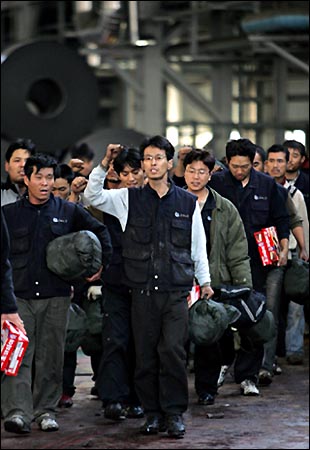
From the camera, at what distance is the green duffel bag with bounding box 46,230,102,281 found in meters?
7.41

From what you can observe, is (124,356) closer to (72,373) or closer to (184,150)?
(72,373)

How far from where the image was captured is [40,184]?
7.53 m

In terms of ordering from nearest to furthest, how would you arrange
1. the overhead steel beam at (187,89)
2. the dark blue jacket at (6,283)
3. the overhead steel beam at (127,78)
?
the dark blue jacket at (6,283) → the overhead steel beam at (127,78) → the overhead steel beam at (187,89)

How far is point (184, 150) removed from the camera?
31.3 ft

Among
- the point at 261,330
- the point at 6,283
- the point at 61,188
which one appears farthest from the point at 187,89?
the point at 6,283

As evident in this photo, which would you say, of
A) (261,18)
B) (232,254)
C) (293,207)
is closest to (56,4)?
(261,18)

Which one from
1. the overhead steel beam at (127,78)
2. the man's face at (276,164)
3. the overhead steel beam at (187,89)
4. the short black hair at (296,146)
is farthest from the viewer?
the overhead steel beam at (187,89)

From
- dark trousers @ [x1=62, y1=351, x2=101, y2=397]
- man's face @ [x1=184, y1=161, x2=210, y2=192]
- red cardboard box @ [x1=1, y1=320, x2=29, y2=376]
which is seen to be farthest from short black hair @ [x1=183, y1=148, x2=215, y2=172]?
red cardboard box @ [x1=1, y1=320, x2=29, y2=376]

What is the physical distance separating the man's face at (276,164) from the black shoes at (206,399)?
2288mm

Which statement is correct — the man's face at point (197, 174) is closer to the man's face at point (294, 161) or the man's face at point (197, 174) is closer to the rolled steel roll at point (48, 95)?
the man's face at point (294, 161)

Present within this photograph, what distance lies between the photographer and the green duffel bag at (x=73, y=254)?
741cm

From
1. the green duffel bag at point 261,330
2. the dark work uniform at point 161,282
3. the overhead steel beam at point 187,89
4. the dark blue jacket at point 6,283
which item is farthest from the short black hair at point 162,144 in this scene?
the overhead steel beam at point 187,89

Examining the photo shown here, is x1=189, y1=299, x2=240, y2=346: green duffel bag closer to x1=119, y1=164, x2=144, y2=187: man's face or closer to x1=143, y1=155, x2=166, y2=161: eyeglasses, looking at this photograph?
x1=119, y1=164, x2=144, y2=187: man's face

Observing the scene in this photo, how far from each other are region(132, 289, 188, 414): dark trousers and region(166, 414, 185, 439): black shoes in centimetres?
4
